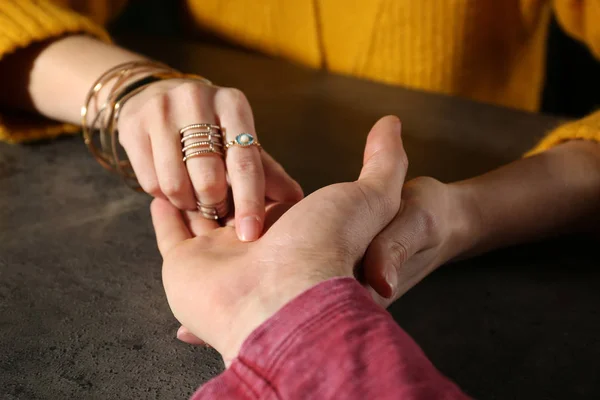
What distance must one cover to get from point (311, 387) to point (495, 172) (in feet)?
1.21

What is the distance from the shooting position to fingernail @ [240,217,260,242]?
1.49 ft

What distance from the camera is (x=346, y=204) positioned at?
423 millimetres

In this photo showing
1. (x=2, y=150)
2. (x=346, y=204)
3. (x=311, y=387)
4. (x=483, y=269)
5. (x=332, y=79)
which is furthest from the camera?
(x=332, y=79)

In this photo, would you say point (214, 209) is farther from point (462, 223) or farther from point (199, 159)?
point (462, 223)

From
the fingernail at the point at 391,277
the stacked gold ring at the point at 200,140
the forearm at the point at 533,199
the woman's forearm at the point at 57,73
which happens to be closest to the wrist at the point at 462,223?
the forearm at the point at 533,199

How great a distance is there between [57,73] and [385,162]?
46 cm

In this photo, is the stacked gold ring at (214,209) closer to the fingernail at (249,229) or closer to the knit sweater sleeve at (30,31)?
the fingernail at (249,229)

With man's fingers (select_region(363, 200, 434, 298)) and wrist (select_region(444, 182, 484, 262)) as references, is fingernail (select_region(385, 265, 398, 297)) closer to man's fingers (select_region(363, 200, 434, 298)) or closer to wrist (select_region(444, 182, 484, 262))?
man's fingers (select_region(363, 200, 434, 298))

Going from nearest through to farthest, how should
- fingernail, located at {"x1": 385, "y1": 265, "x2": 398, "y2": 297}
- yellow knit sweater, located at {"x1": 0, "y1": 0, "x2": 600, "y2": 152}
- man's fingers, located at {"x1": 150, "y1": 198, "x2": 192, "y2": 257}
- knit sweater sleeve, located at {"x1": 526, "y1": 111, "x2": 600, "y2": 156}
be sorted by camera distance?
1. fingernail, located at {"x1": 385, "y1": 265, "x2": 398, "y2": 297}
2. man's fingers, located at {"x1": 150, "y1": 198, "x2": 192, "y2": 257}
3. knit sweater sleeve, located at {"x1": 526, "y1": 111, "x2": 600, "y2": 156}
4. yellow knit sweater, located at {"x1": 0, "y1": 0, "x2": 600, "y2": 152}

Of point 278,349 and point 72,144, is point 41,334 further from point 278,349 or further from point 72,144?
point 72,144

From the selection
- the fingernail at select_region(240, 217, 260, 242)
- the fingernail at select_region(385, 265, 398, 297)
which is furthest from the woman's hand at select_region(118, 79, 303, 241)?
the fingernail at select_region(385, 265, 398, 297)

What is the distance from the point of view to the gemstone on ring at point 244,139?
532 millimetres

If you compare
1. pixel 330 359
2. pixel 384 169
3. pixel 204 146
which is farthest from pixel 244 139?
pixel 330 359

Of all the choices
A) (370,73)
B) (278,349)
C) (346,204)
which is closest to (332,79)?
(370,73)
